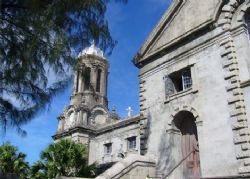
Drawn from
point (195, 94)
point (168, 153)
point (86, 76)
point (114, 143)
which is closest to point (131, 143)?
point (114, 143)

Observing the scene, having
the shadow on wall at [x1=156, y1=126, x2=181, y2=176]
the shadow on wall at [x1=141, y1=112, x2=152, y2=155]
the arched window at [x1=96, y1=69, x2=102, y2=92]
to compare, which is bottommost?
the shadow on wall at [x1=156, y1=126, x2=181, y2=176]

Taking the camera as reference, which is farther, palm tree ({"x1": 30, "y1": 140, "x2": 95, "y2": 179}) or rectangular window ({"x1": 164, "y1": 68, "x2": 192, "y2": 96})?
palm tree ({"x1": 30, "y1": 140, "x2": 95, "y2": 179})

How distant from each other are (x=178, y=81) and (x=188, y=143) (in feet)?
10.8

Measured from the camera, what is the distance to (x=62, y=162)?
70.5ft

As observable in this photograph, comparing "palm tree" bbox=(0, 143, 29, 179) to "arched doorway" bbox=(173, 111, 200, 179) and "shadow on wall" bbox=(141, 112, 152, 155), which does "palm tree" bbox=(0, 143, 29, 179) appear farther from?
"arched doorway" bbox=(173, 111, 200, 179)

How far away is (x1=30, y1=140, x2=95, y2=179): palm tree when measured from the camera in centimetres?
2128

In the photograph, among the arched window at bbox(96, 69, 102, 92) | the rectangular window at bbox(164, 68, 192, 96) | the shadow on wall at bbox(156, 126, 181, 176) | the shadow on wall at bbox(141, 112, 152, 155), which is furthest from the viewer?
the arched window at bbox(96, 69, 102, 92)

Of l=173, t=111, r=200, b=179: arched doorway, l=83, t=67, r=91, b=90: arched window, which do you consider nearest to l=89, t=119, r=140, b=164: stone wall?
l=173, t=111, r=200, b=179: arched doorway

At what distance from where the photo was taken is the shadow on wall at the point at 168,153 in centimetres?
1436

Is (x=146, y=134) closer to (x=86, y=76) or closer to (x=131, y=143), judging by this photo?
→ (x=86, y=76)

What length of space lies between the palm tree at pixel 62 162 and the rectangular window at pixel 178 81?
9.57 m

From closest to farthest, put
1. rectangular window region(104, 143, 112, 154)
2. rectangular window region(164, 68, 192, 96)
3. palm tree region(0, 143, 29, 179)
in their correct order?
rectangular window region(164, 68, 192, 96), palm tree region(0, 143, 29, 179), rectangular window region(104, 143, 112, 154)

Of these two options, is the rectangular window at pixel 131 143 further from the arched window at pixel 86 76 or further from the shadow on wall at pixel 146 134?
the arched window at pixel 86 76

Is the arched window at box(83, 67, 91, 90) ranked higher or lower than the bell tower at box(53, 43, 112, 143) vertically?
lower
